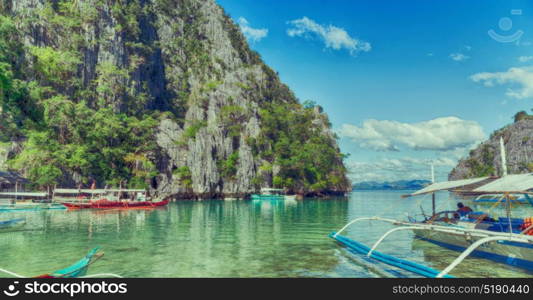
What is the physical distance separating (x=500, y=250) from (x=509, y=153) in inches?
3219

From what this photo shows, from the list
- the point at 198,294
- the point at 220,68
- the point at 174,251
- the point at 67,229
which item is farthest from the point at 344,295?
the point at 220,68

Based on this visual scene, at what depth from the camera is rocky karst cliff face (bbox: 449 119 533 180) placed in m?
74.3

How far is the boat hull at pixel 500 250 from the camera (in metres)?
11.6

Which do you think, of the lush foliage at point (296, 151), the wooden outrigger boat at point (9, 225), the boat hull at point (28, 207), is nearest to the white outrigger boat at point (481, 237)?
the wooden outrigger boat at point (9, 225)

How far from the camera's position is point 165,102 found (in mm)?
73812

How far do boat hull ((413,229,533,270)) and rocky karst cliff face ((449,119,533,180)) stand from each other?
64.2 meters

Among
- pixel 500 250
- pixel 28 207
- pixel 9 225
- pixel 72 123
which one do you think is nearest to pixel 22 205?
pixel 28 207

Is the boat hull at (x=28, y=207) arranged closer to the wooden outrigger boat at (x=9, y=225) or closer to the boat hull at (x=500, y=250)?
the wooden outrigger boat at (x=9, y=225)

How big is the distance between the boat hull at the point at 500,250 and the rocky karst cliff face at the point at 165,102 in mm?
35780

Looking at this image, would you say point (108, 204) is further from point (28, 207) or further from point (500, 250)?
point (500, 250)

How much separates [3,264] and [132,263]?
14.8 ft

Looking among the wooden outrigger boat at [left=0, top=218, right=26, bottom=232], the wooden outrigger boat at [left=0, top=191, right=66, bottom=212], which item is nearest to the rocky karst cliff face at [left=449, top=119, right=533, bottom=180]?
the wooden outrigger boat at [left=0, top=191, right=66, bottom=212]

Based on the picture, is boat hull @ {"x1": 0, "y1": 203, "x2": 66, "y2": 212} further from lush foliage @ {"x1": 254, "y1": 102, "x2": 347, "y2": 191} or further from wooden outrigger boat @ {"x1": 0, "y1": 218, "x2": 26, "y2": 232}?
lush foliage @ {"x1": 254, "y1": 102, "x2": 347, "y2": 191}

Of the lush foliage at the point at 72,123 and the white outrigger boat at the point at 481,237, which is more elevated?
the lush foliage at the point at 72,123
